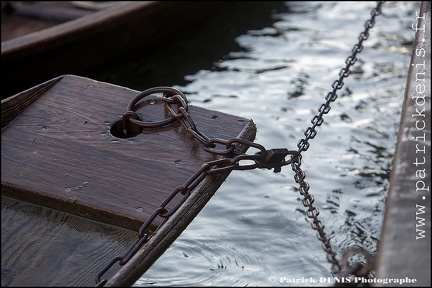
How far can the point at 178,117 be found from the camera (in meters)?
2.83

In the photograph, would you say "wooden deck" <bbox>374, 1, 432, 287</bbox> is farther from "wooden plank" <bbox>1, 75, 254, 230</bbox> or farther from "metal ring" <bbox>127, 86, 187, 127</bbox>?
"metal ring" <bbox>127, 86, 187, 127</bbox>

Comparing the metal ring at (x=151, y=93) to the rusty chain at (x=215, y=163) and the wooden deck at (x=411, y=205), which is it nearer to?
the rusty chain at (x=215, y=163)

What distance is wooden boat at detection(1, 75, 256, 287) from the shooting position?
2346 millimetres

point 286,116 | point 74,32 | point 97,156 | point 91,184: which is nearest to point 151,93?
point 97,156

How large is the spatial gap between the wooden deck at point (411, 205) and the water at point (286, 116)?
1.39m

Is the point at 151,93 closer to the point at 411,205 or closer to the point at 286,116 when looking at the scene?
the point at 411,205

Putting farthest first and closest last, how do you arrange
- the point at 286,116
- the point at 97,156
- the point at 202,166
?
1. the point at 286,116
2. the point at 97,156
3. the point at 202,166

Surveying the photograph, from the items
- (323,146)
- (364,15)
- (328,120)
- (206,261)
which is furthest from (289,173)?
(364,15)

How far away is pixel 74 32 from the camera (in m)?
5.11

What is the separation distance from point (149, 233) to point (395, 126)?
2.75 meters

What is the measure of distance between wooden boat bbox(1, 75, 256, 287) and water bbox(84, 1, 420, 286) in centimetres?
84

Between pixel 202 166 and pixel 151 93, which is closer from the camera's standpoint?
pixel 202 166

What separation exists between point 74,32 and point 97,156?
2.56m

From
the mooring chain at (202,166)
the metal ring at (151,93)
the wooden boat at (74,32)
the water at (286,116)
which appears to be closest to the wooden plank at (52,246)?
the mooring chain at (202,166)
